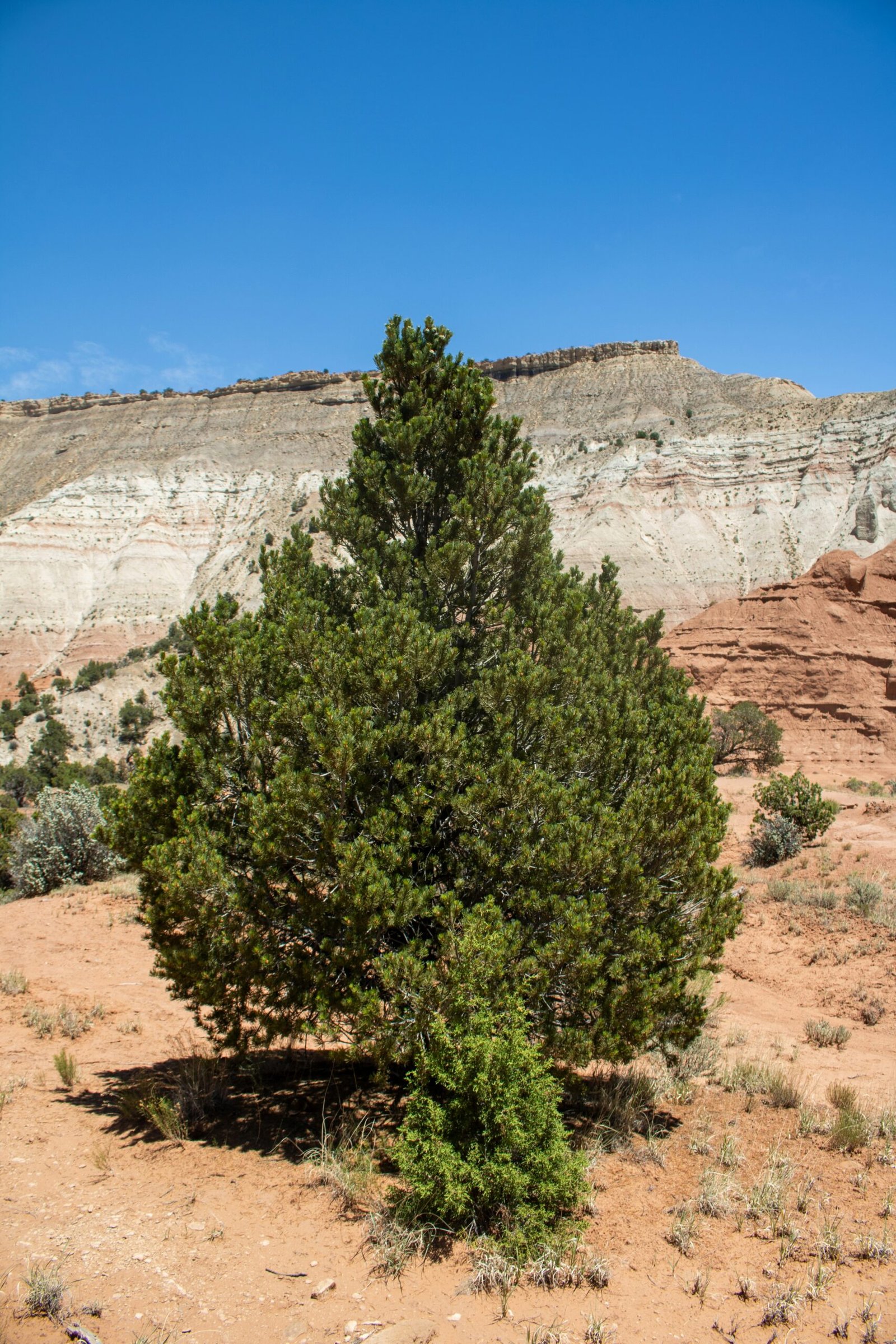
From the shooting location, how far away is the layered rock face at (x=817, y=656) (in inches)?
1267

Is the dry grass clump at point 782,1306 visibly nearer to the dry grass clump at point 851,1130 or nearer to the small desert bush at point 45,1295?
the dry grass clump at point 851,1130

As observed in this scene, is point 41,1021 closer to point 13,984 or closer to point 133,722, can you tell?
point 13,984

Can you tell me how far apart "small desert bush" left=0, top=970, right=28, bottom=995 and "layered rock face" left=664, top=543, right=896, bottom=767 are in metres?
25.9

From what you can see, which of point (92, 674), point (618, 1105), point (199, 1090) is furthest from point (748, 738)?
point (92, 674)

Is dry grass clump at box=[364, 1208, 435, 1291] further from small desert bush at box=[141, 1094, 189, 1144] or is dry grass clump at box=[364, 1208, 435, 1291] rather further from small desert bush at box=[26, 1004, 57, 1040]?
small desert bush at box=[26, 1004, 57, 1040]

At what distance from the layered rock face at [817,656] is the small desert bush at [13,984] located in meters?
25.9

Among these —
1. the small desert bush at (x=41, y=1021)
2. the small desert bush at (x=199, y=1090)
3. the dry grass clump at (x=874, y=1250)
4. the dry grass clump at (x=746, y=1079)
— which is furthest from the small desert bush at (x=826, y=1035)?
the small desert bush at (x=41, y=1021)

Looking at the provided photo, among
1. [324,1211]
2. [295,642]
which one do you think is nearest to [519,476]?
[295,642]

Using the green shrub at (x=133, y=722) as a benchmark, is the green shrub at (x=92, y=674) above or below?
above

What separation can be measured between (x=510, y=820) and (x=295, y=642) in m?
2.71

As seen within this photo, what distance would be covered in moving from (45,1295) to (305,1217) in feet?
6.35

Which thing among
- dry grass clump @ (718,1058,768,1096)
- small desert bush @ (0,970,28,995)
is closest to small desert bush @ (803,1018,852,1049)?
dry grass clump @ (718,1058,768,1096)

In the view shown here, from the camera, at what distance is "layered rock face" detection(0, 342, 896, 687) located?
2055 inches

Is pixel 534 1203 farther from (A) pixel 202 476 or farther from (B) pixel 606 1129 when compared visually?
(A) pixel 202 476
